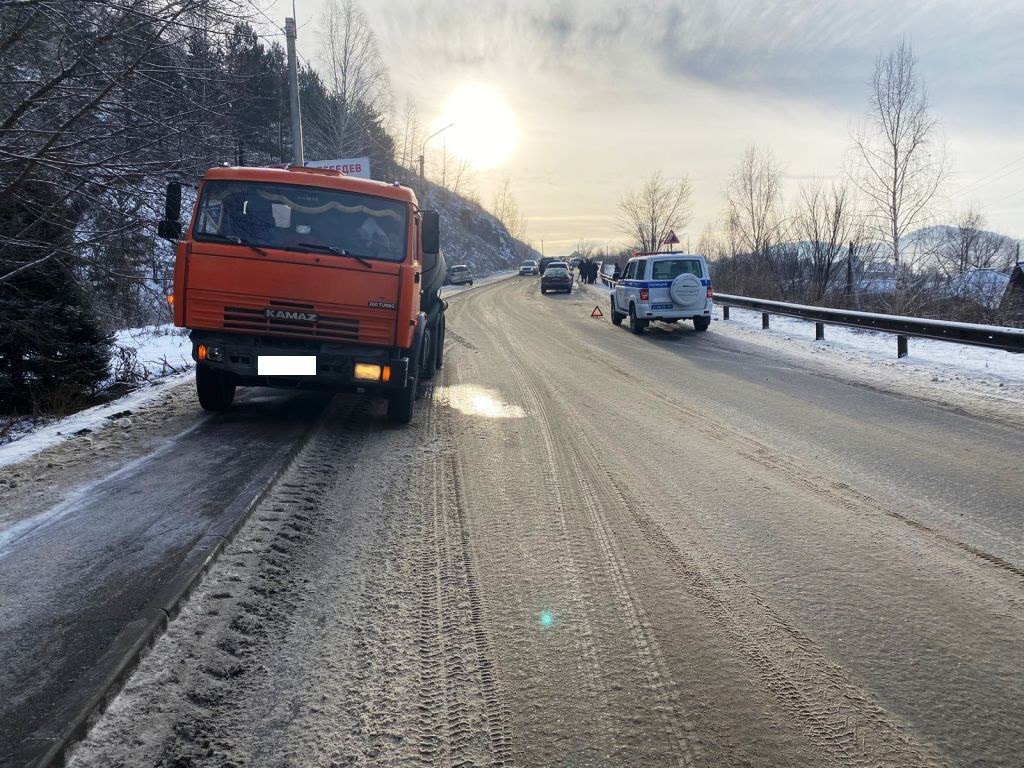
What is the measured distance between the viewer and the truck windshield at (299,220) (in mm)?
6341

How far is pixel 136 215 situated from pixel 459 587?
651 cm

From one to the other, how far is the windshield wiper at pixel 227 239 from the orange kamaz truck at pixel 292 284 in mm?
13

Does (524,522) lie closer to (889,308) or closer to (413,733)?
(413,733)

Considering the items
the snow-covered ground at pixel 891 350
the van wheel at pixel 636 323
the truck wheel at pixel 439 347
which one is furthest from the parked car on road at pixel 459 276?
the truck wheel at pixel 439 347

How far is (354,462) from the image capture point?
5.59 meters

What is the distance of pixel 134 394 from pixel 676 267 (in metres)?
12.5

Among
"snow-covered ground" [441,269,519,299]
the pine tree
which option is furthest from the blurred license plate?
"snow-covered ground" [441,269,519,299]

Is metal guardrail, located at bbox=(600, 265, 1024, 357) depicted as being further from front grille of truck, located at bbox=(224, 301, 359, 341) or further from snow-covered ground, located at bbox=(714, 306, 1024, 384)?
front grille of truck, located at bbox=(224, 301, 359, 341)

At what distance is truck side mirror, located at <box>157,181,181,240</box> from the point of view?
669 cm

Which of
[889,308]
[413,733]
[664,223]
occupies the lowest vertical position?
[413,733]

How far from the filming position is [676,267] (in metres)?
16.6

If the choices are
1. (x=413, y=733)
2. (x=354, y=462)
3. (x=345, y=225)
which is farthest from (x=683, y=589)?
(x=345, y=225)

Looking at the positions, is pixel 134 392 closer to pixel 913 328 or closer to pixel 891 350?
pixel 913 328

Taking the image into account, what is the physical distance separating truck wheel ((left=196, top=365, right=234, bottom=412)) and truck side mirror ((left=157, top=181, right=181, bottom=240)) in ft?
4.52
